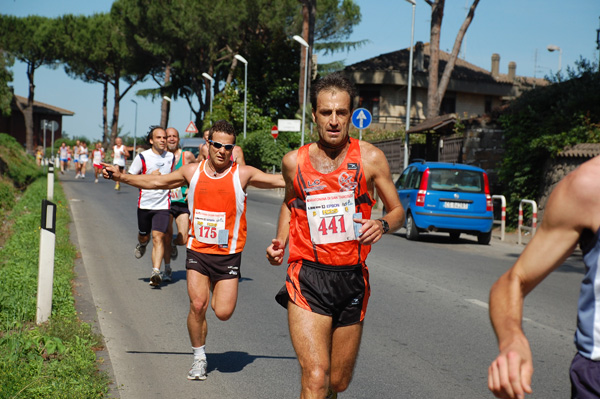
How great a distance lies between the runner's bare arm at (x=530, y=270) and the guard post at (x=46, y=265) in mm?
5277

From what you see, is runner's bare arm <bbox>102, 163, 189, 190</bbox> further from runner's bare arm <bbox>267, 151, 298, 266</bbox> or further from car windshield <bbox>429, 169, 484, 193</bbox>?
car windshield <bbox>429, 169, 484, 193</bbox>

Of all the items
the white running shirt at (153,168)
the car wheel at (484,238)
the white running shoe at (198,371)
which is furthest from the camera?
the car wheel at (484,238)

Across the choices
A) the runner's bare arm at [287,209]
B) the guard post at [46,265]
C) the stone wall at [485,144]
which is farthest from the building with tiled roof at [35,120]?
the runner's bare arm at [287,209]

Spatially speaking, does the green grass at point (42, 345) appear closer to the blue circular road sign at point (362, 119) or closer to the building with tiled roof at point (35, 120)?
the blue circular road sign at point (362, 119)

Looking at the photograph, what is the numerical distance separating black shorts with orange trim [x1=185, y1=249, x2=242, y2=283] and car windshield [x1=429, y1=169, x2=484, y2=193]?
1150 centimetres

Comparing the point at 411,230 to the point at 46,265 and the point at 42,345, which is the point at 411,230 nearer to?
the point at 46,265

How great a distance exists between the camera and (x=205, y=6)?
50.6 meters

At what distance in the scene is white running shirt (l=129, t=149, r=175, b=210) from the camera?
30.9ft

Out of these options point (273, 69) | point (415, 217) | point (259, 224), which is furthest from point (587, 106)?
point (273, 69)

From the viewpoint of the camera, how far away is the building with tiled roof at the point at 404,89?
184 ft

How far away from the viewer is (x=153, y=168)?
9508 millimetres

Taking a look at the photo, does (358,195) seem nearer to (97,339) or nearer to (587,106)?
(97,339)

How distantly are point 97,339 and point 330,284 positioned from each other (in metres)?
3.15

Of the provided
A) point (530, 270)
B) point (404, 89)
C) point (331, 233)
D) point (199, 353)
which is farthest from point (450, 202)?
point (404, 89)
